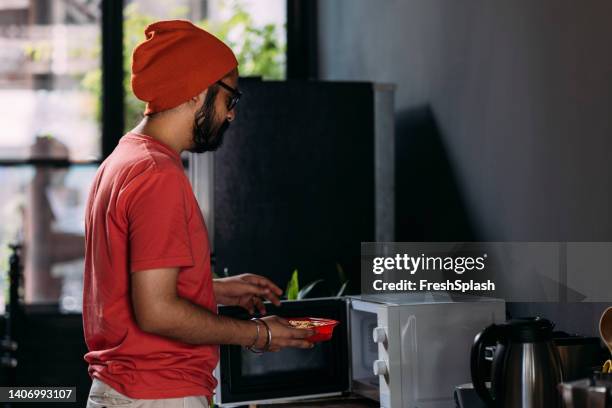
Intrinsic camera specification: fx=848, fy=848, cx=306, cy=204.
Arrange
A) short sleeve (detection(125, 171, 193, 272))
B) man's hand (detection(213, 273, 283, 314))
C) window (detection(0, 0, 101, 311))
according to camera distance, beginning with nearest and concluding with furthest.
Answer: short sleeve (detection(125, 171, 193, 272)), man's hand (detection(213, 273, 283, 314)), window (detection(0, 0, 101, 311))

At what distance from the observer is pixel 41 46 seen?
4.09 m

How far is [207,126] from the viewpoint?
1.56m

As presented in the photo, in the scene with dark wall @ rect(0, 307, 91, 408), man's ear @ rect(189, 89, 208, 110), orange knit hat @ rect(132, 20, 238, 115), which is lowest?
dark wall @ rect(0, 307, 91, 408)

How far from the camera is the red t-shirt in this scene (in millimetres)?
1409

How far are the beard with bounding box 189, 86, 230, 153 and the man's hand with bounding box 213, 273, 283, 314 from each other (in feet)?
1.27

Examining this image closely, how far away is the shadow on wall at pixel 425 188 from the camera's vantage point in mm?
2711

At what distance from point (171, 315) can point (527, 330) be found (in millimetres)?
669

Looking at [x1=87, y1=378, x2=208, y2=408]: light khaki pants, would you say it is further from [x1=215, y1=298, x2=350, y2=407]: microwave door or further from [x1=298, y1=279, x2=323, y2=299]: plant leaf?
[x1=298, y1=279, x2=323, y2=299]: plant leaf

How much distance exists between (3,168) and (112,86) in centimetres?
65

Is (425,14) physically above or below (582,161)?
above

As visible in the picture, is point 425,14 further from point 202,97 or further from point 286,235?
point 202,97

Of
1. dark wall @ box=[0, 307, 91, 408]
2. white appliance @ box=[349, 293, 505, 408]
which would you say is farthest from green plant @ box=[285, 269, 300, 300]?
dark wall @ box=[0, 307, 91, 408]

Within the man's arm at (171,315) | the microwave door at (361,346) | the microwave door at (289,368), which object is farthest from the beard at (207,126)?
the microwave door at (361,346)

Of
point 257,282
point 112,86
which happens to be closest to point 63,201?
point 112,86
